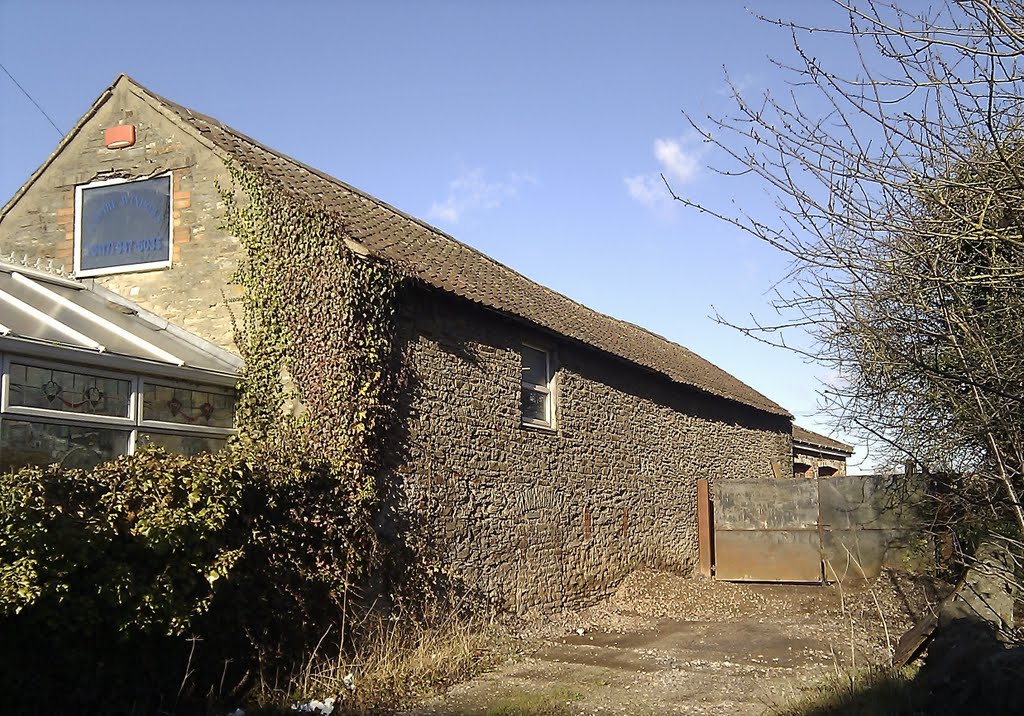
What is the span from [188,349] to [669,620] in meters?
8.23

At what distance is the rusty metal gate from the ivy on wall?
9.24 metres

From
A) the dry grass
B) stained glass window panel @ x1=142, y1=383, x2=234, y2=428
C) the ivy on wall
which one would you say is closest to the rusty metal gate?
the dry grass

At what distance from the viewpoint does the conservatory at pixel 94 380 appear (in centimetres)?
870

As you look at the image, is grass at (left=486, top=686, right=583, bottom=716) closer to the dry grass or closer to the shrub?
the dry grass

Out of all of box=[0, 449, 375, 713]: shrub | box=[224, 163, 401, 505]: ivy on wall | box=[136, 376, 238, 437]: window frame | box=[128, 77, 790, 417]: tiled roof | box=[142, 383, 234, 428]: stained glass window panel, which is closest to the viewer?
box=[0, 449, 375, 713]: shrub

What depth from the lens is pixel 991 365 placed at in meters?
5.04

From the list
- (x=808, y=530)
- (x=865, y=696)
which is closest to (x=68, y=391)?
(x=865, y=696)

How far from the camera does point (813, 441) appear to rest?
90.5 feet

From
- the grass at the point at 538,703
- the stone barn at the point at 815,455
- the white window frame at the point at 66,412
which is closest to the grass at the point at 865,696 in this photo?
the grass at the point at 538,703

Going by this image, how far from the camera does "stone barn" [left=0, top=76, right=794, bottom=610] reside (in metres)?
11.8

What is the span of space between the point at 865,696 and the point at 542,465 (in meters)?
6.78

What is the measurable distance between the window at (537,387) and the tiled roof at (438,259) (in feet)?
1.73

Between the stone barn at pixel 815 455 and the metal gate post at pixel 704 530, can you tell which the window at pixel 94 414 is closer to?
the metal gate post at pixel 704 530

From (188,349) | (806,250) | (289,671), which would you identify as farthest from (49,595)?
(806,250)
